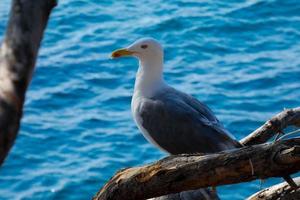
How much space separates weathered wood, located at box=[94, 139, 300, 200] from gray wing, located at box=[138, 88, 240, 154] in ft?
4.17

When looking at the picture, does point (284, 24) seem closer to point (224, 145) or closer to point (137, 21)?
point (137, 21)

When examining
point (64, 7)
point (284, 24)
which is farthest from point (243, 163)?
point (64, 7)

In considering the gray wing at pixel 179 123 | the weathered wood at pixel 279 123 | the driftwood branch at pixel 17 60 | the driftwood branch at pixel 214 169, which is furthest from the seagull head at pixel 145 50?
the driftwood branch at pixel 17 60

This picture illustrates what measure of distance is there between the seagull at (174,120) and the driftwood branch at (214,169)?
118 cm

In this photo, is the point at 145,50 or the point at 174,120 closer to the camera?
the point at 174,120

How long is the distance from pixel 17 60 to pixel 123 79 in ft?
17.8

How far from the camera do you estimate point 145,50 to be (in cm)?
415

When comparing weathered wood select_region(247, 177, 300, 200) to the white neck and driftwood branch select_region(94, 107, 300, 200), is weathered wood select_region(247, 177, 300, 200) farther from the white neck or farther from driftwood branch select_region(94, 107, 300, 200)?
the white neck

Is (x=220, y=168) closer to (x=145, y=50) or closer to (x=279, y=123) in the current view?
(x=279, y=123)

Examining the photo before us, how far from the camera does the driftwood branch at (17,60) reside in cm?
148

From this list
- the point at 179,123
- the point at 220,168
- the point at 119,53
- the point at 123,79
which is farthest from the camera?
the point at 123,79

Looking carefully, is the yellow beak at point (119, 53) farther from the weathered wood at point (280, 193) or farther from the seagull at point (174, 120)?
the weathered wood at point (280, 193)

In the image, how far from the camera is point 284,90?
6.67 metres

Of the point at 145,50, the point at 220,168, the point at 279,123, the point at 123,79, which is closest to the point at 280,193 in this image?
the point at 220,168
